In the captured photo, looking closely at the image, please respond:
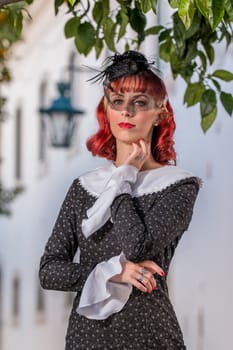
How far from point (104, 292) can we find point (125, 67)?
0.80m

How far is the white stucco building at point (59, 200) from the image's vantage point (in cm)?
1496

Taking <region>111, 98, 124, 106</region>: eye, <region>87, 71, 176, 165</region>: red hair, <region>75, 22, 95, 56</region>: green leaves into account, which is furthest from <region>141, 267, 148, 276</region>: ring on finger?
<region>75, 22, 95, 56</region>: green leaves

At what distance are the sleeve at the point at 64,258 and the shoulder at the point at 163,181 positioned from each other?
0.25m

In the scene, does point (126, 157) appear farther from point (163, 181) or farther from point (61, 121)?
point (61, 121)

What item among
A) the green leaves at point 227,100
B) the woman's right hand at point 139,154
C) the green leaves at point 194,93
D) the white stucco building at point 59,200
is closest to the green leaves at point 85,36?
the green leaves at point 194,93

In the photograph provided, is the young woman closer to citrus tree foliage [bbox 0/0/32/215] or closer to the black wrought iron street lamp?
citrus tree foliage [bbox 0/0/32/215]

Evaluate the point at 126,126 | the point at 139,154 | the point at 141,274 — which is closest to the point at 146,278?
the point at 141,274

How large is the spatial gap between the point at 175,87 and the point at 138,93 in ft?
36.1

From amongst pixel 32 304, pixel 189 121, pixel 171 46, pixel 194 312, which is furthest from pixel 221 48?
pixel 32 304

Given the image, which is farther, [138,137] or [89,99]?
[89,99]

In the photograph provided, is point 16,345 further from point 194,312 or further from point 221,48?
point 221,48

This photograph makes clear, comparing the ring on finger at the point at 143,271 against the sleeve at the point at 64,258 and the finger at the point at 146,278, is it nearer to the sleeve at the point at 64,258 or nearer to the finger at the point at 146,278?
the finger at the point at 146,278

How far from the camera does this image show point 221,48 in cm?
1482

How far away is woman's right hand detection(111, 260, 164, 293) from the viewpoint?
5.19 m
